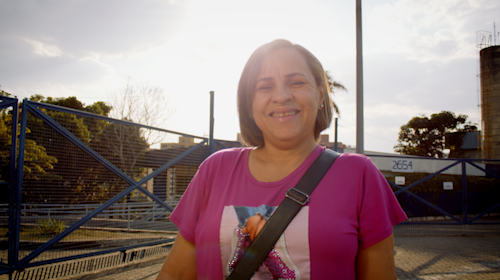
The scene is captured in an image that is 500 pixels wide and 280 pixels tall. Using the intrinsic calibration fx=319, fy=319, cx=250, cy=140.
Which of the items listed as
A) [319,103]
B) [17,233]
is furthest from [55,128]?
[319,103]

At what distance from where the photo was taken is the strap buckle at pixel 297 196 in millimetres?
1299

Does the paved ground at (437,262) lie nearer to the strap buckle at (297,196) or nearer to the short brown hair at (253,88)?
the short brown hair at (253,88)

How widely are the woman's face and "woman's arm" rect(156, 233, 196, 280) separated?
2.12 feet

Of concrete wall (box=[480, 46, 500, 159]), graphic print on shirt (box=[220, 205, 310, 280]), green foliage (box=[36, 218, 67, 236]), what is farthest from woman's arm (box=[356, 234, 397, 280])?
concrete wall (box=[480, 46, 500, 159])

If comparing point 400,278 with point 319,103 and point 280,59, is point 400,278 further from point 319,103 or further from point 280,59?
point 280,59

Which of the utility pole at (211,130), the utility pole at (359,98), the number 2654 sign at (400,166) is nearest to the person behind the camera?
the utility pole at (211,130)

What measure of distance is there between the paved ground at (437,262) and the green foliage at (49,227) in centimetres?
68

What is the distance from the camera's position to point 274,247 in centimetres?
127

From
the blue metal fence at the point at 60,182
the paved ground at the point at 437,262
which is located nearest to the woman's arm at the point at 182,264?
the blue metal fence at the point at 60,182

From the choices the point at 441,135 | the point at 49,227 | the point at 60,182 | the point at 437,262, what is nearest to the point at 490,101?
the point at 441,135

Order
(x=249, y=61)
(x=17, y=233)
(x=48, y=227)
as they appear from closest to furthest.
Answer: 1. (x=249, y=61)
2. (x=17, y=233)
3. (x=48, y=227)

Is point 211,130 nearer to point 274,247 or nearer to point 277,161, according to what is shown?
point 277,161

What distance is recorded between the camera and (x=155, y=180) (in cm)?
552

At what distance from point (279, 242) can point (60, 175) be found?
372 centimetres
